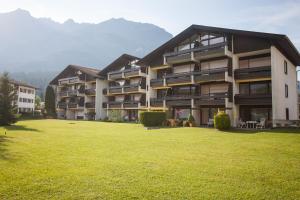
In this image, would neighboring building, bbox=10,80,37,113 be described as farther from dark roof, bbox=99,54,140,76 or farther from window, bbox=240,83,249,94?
window, bbox=240,83,249,94

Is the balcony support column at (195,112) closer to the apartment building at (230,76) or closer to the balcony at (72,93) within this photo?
the apartment building at (230,76)

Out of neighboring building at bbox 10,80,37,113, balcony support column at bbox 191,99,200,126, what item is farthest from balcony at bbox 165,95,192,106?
neighboring building at bbox 10,80,37,113

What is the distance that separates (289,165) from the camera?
30.5ft

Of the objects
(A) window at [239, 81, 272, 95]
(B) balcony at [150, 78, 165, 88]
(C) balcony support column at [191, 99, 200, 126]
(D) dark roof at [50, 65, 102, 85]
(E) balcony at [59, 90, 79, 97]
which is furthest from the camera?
(E) balcony at [59, 90, 79, 97]

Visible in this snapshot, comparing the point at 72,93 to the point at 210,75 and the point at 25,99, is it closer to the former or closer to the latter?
the point at 25,99

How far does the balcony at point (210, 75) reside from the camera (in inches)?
1270

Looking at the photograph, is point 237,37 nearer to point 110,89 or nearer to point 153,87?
point 153,87

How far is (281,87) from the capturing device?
31.6m

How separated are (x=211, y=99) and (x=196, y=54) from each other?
22.3 ft

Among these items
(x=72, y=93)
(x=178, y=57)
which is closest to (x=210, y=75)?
(x=178, y=57)

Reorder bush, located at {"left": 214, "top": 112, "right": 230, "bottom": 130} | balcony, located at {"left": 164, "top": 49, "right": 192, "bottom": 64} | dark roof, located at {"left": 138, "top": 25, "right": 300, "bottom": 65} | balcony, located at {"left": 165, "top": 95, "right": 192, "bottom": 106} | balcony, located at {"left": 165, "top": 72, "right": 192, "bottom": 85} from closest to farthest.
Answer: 1. bush, located at {"left": 214, "top": 112, "right": 230, "bottom": 130}
2. dark roof, located at {"left": 138, "top": 25, "right": 300, "bottom": 65}
3. balcony, located at {"left": 165, "top": 95, "right": 192, "bottom": 106}
4. balcony, located at {"left": 165, "top": 72, "right": 192, "bottom": 85}
5. balcony, located at {"left": 164, "top": 49, "right": 192, "bottom": 64}

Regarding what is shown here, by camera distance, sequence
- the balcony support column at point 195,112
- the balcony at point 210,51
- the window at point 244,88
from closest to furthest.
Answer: the balcony at point 210,51 → the window at point 244,88 → the balcony support column at point 195,112

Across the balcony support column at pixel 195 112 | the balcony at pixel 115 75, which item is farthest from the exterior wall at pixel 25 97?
the balcony support column at pixel 195 112

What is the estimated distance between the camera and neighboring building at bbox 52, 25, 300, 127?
30.1 metres
